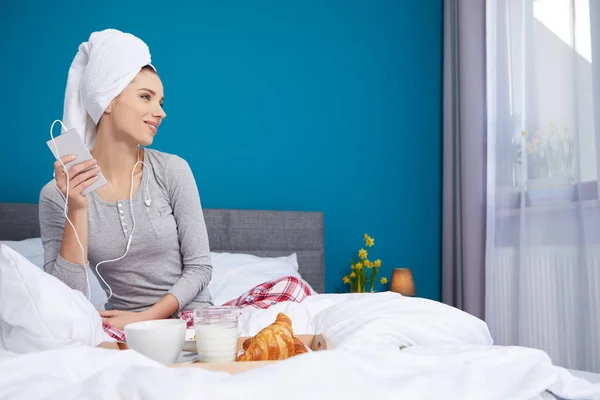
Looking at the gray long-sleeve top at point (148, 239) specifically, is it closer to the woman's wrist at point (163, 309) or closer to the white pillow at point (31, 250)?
the woman's wrist at point (163, 309)

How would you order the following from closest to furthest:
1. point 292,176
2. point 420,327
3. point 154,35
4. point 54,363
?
1. point 54,363
2. point 420,327
3. point 154,35
4. point 292,176

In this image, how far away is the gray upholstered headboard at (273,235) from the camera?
3.10 meters

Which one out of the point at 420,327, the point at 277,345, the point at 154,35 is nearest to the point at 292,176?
the point at 154,35

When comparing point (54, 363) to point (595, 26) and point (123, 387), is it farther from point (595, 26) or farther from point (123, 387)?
point (595, 26)

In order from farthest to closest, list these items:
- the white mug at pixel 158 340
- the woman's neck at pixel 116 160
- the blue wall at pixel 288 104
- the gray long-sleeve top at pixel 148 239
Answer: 1. the blue wall at pixel 288 104
2. the woman's neck at pixel 116 160
3. the gray long-sleeve top at pixel 148 239
4. the white mug at pixel 158 340

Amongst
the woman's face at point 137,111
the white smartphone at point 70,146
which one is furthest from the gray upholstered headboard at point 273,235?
the white smartphone at point 70,146

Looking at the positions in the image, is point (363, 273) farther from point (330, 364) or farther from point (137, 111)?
point (330, 364)

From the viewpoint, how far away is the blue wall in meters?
3.01

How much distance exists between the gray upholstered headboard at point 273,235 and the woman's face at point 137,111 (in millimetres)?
1301

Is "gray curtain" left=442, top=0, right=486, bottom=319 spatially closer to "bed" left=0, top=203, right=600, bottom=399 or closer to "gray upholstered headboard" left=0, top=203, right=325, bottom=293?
"gray upholstered headboard" left=0, top=203, right=325, bottom=293

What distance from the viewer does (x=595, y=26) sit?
2471 mm

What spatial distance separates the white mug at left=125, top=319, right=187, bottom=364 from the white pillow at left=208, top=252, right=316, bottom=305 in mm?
1369

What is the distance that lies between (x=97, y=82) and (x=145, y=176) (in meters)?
0.32

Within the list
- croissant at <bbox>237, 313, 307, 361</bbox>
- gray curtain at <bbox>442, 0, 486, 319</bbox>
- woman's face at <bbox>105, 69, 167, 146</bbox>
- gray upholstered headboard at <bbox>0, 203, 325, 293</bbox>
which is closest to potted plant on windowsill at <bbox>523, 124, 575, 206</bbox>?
gray curtain at <bbox>442, 0, 486, 319</bbox>
